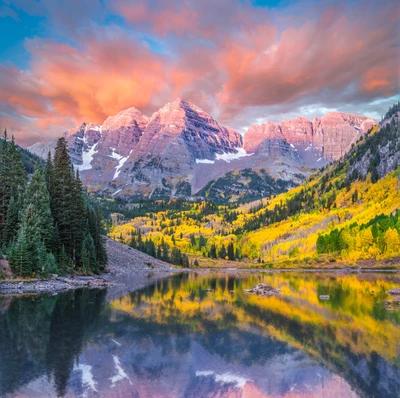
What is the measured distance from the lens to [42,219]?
74.6 meters

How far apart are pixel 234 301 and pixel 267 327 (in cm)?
2033

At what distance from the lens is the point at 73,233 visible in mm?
87750

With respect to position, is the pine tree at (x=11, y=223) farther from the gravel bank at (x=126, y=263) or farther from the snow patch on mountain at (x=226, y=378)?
the snow patch on mountain at (x=226, y=378)

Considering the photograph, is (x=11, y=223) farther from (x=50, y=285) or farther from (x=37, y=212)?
(x=50, y=285)

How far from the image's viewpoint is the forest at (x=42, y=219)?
67.1 metres

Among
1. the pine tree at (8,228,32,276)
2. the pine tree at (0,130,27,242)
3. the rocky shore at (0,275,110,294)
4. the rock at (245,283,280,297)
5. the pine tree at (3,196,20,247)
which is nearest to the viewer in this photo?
the rocky shore at (0,275,110,294)

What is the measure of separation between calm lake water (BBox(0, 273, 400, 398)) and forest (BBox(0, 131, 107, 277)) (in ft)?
51.1

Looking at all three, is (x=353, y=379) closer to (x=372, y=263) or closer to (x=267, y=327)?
(x=267, y=327)

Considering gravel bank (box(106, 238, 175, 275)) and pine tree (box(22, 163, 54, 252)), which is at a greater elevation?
pine tree (box(22, 163, 54, 252))

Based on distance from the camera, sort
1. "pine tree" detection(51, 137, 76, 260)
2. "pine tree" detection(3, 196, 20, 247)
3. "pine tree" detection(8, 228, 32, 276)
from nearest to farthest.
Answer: "pine tree" detection(8, 228, 32, 276) → "pine tree" detection(3, 196, 20, 247) → "pine tree" detection(51, 137, 76, 260)

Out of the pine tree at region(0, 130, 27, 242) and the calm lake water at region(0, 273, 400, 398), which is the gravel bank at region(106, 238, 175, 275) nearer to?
the pine tree at region(0, 130, 27, 242)

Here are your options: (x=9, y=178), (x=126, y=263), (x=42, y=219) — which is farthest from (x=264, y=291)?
(x=126, y=263)

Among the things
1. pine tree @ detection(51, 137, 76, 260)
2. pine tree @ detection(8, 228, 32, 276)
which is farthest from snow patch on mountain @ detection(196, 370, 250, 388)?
pine tree @ detection(51, 137, 76, 260)

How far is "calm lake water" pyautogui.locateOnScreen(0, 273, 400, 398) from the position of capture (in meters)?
21.7
